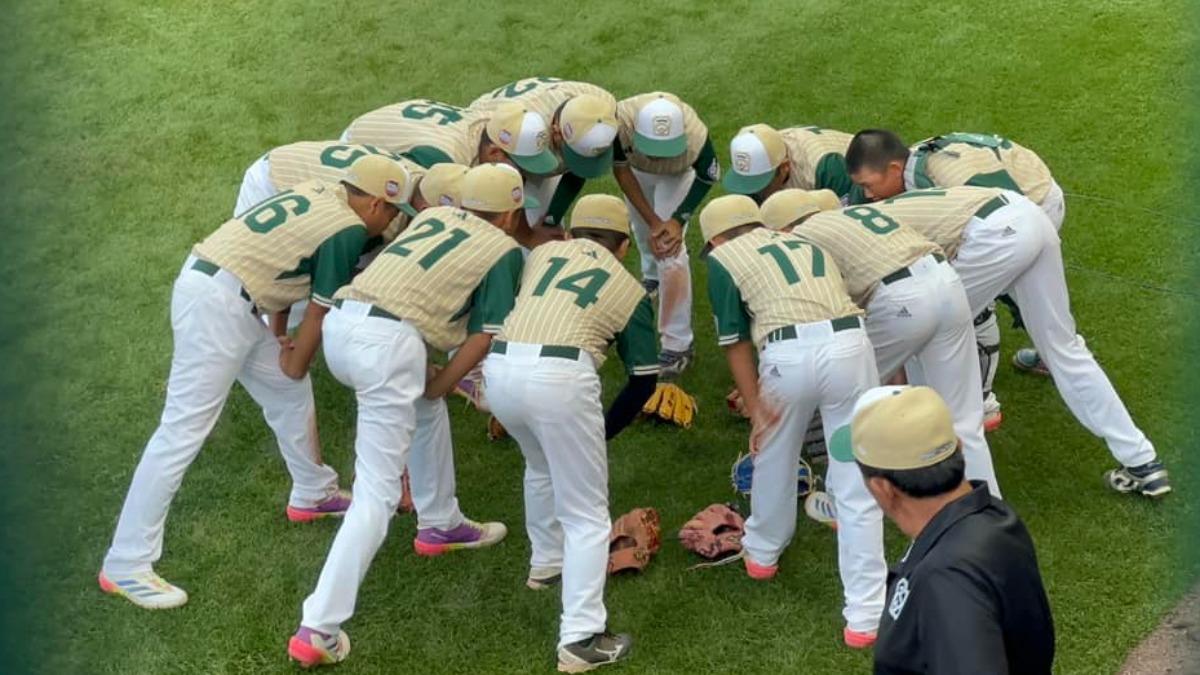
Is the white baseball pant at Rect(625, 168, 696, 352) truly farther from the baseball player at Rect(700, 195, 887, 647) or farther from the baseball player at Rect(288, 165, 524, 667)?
the baseball player at Rect(288, 165, 524, 667)

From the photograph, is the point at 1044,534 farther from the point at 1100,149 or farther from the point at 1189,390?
the point at 1100,149

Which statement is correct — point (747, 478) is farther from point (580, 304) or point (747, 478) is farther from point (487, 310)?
point (487, 310)

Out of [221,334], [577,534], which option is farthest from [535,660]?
[221,334]

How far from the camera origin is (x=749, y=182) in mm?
6195

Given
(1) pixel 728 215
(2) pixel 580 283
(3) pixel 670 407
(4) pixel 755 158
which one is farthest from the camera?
(3) pixel 670 407

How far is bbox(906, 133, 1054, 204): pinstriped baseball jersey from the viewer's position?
19.2ft

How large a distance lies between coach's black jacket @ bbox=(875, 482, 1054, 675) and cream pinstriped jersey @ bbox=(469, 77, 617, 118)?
3.87m

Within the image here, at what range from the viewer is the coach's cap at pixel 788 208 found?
18.2 feet

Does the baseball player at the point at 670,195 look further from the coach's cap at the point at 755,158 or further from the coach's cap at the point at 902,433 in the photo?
the coach's cap at the point at 902,433

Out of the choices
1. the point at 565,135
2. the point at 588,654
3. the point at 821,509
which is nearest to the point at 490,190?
the point at 565,135

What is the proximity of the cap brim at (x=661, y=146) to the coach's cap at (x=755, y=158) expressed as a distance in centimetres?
37

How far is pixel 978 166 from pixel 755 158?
0.99 meters

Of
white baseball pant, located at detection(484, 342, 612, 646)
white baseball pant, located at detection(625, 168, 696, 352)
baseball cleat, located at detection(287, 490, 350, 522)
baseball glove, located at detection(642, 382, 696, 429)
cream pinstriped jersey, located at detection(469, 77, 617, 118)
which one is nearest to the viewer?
white baseball pant, located at detection(484, 342, 612, 646)

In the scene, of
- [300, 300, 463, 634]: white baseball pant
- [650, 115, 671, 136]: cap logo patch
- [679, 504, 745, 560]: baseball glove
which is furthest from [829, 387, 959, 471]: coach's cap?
[650, 115, 671, 136]: cap logo patch
